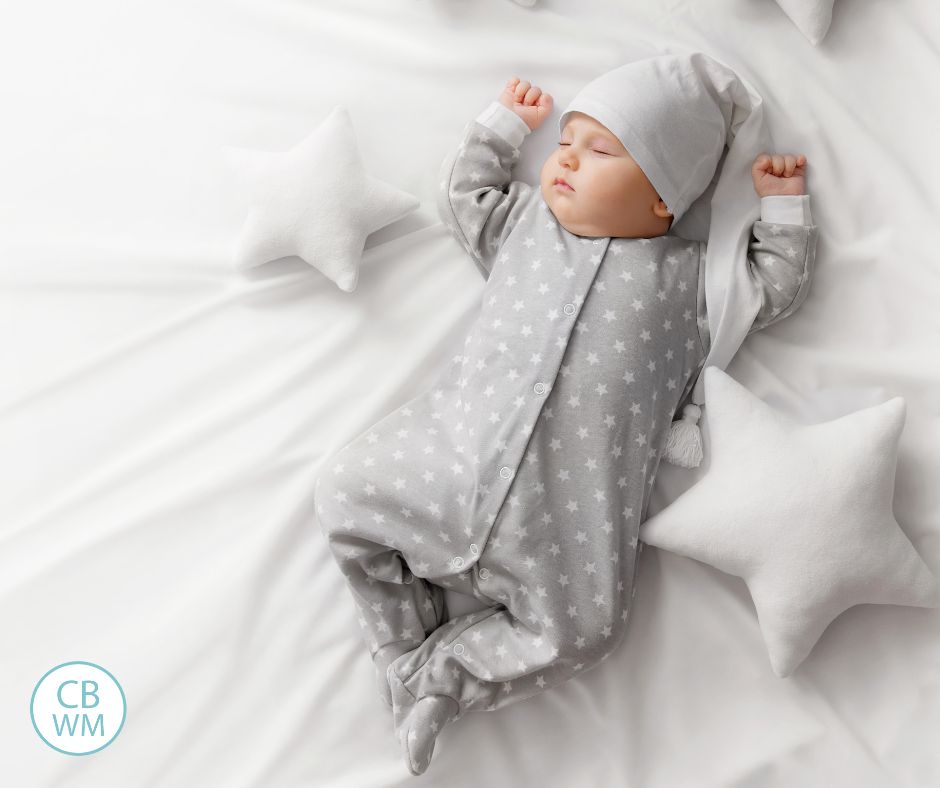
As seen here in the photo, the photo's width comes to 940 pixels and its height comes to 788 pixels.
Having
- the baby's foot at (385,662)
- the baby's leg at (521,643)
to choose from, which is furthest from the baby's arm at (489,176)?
the baby's foot at (385,662)

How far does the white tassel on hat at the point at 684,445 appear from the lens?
158 centimetres

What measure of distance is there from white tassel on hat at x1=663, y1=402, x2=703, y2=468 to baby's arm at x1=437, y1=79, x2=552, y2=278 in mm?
450

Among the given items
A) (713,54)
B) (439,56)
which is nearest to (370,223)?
(439,56)

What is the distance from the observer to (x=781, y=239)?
1577 millimetres

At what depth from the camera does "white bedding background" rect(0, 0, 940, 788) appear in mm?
1544

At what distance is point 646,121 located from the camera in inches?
59.6

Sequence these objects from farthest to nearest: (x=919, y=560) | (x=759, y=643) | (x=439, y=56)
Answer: (x=439, y=56)
(x=759, y=643)
(x=919, y=560)

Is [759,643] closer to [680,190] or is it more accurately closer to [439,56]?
[680,190]

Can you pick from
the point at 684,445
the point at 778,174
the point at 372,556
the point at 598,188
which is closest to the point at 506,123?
the point at 598,188

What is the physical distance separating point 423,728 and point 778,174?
3.66 feet

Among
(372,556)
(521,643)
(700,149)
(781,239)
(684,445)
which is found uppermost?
(700,149)

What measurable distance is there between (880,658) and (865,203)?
0.79 m

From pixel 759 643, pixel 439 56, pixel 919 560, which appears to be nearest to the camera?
pixel 919 560

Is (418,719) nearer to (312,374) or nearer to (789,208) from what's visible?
(312,374)
